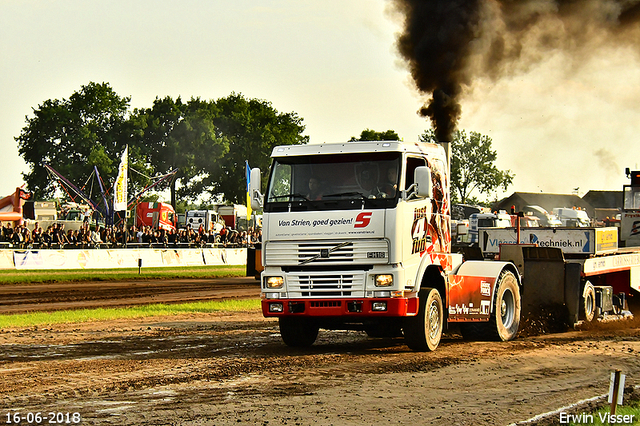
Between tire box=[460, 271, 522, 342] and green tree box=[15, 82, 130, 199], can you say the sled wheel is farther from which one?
green tree box=[15, 82, 130, 199]

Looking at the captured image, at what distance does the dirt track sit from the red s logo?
1991mm

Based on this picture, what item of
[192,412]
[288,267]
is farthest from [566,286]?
[192,412]

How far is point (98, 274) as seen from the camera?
117 feet

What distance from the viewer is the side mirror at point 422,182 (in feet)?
38.1

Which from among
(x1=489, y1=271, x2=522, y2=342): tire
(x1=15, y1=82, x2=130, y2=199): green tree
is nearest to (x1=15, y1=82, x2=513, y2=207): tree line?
(x1=15, y1=82, x2=130, y2=199): green tree

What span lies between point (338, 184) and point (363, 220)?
0.73 m

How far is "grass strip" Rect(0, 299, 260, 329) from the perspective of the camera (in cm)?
1817

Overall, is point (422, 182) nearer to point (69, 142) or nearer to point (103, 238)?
point (103, 238)

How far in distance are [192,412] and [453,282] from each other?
6308 mm

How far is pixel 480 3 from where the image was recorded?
749 inches

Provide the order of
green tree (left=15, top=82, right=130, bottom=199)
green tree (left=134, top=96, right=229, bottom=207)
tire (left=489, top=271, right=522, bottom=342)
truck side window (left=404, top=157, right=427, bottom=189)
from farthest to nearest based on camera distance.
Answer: green tree (left=134, top=96, right=229, bottom=207) → green tree (left=15, top=82, right=130, bottom=199) → tire (left=489, top=271, right=522, bottom=342) → truck side window (left=404, top=157, right=427, bottom=189)

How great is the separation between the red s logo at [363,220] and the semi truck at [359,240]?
14mm

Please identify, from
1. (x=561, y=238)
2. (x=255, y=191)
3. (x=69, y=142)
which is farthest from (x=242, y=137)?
(x=255, y=191)

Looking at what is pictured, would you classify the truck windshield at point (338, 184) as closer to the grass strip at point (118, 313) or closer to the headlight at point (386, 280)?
the headlight at point (386, 280)
